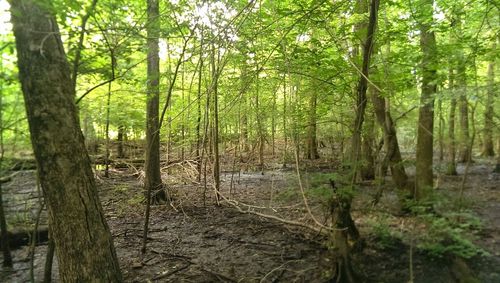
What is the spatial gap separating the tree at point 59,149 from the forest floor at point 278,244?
49.8 inches

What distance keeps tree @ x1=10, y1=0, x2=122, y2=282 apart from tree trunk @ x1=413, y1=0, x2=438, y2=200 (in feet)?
14.0

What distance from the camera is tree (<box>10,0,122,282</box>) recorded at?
2855 millimetres

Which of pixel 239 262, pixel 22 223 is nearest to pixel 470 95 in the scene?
pixel 239 262

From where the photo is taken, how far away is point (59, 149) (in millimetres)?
2939

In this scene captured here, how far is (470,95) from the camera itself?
11.1ft

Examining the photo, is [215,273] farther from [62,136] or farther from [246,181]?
[246,181]

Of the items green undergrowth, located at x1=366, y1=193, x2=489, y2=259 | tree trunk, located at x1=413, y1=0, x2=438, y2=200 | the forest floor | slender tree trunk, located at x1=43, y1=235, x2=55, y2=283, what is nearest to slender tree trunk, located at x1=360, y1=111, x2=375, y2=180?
tree trunk, located at x1=413, y1=0, x2=438, y2=200

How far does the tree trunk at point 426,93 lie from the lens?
4781mm

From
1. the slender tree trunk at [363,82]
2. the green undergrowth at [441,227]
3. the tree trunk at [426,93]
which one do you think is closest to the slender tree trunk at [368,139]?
the tree trunk at [426,93]

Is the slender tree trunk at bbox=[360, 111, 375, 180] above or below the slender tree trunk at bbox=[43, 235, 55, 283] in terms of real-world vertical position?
above

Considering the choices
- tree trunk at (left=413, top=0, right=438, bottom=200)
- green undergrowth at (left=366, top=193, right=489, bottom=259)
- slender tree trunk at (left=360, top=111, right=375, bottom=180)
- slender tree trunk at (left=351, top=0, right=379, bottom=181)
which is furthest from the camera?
slender tree trunk at (left=360, top=111, right=375, bottom=180)

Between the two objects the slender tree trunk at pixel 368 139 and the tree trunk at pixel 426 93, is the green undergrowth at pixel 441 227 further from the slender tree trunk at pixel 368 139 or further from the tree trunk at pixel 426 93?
the slender tree trunk at pixel 368 139

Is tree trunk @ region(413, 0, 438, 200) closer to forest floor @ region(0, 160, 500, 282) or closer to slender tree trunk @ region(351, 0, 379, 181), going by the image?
forest floor @ region(0, 160, 500, 282)

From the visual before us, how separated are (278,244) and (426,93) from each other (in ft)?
10.9
